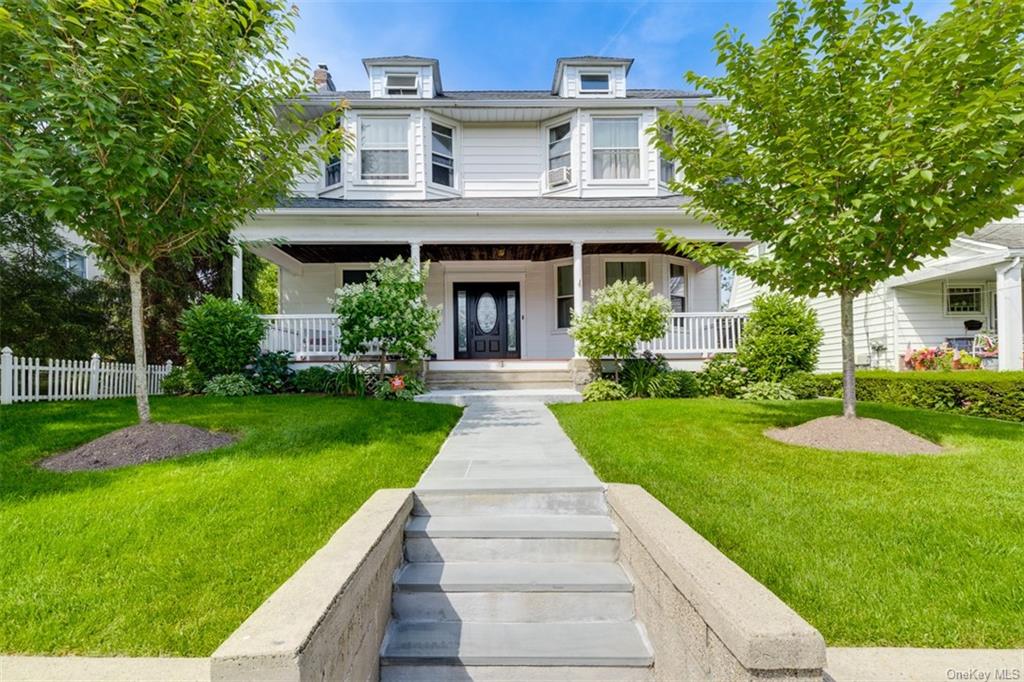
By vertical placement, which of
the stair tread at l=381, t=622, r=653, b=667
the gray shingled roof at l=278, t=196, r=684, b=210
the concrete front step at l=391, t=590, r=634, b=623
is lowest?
the stair tread at l=381, t=622, r=653, b=667

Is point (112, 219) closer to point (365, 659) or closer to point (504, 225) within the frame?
point (365, 659)

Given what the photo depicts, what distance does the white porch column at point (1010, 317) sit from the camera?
27.9 feet

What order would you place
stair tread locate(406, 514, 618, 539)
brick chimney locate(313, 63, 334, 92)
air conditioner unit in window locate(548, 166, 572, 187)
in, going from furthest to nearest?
1. brick chimney locate(313, 63, 334, 92)
2. air conditioner unit in window locate(548, 166, 572, 187)
3. stair tread locate(406, 514, 618, 539)

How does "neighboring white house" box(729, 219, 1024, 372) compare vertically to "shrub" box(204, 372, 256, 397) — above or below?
above

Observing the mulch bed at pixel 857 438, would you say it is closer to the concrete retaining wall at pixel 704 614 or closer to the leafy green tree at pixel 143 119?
the concrete retaining wall at pixel 704 614

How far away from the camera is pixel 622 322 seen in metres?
8.29

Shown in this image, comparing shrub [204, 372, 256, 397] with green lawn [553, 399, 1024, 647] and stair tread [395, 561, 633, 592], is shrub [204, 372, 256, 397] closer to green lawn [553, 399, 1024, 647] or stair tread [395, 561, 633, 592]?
green lawn [553, 399, 1024, 647]

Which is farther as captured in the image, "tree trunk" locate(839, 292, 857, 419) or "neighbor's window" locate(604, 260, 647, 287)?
"neighbor's window" locate(604, 260, 647, 287)

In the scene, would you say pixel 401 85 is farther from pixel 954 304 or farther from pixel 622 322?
pixel 954 304

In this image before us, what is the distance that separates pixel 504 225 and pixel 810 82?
6.00m

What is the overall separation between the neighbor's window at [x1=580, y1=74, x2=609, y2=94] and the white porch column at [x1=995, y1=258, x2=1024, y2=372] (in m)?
9.13

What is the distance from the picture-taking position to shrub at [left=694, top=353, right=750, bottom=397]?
8.98 metres

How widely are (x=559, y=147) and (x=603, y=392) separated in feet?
21.4

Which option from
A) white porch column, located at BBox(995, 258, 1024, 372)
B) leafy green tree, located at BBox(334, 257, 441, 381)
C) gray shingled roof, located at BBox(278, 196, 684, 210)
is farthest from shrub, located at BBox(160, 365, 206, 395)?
white porch column, located at BBox(995, 258, 1024, 372)
